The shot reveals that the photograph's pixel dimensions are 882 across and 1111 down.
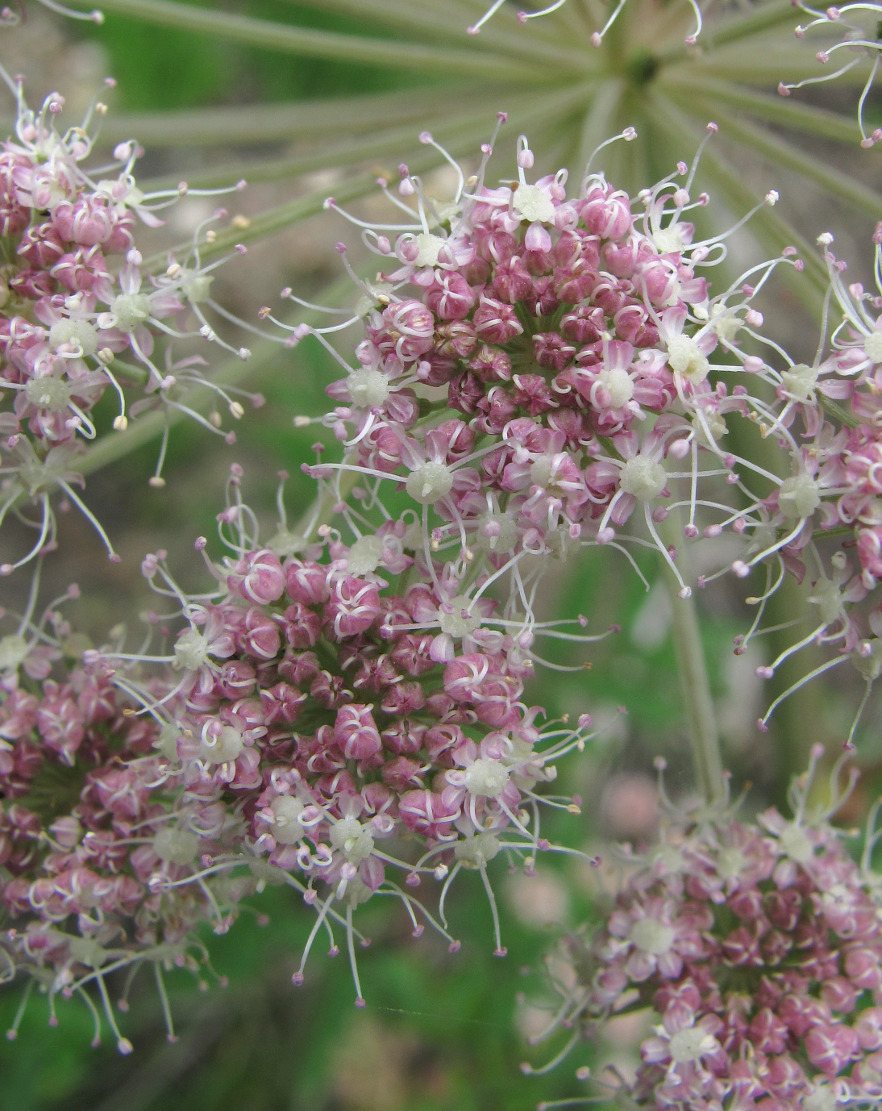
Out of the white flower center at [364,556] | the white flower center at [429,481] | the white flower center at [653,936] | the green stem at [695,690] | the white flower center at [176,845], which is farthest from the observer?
the green stem at [695,690]

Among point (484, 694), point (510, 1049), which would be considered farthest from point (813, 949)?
point (510, 1049)

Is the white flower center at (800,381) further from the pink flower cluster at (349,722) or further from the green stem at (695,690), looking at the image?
the pink flower cluster at (349,722)

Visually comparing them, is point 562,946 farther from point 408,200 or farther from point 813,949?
point 408,200

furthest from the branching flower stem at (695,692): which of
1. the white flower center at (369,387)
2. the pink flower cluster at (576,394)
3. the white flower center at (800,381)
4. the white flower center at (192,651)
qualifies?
the white flower center at (192,651)

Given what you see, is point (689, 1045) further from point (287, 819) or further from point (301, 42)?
point (301, 42)

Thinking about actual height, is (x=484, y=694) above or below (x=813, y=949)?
above

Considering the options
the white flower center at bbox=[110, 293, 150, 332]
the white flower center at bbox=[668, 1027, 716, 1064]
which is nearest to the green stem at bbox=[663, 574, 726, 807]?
the white flower center at bbox=[668, 1027, 716, 1064]

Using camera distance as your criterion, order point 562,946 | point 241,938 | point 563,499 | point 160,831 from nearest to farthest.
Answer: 1. point 563,499
2. point 160,831
3. point 562,946
4. point 241,938

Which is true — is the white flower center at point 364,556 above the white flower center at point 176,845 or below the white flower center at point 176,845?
above
